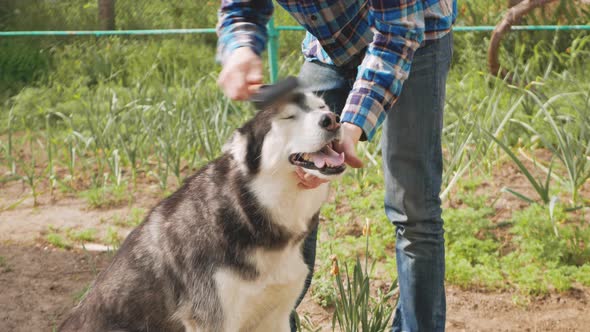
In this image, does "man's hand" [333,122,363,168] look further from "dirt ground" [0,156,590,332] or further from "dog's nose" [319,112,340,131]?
"dirt ground" [0,156,590,332]

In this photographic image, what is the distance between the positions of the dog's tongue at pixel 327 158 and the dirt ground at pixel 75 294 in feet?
4.44

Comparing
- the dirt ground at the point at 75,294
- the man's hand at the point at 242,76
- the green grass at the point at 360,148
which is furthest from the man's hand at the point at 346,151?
the dirt ground at the point at 75,294

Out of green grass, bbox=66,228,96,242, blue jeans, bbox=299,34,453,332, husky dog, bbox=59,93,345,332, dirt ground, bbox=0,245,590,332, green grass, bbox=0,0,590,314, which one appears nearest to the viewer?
husky dog, bbox=59,93,345,332

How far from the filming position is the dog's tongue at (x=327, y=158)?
205 centimetres

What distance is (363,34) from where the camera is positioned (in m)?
2.53

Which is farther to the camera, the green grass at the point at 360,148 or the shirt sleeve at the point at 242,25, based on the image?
the green grass at the point at 360,148

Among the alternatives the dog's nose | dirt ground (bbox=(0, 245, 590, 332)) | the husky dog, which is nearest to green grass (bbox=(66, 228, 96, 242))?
dirt ground (bbox=(0, 245, 590, 332))

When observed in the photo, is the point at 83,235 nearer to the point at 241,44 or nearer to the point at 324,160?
the point at 241,44

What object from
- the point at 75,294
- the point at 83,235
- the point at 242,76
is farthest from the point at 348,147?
the point at 83,235

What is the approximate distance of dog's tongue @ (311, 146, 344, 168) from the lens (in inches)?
80.7

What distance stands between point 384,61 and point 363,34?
0.39m

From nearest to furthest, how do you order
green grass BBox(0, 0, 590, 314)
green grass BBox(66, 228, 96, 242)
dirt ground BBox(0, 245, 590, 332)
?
dirt ground BBox(0, 245, 590, 332)
green grass BBox(0, 0, 590, 314)
green grass BBox(66, 228, 96, 242)

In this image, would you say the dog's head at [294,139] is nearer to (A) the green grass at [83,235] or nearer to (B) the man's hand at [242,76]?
(B) the man's hand at [242,76]

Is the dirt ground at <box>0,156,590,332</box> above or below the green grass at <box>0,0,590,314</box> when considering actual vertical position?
below
